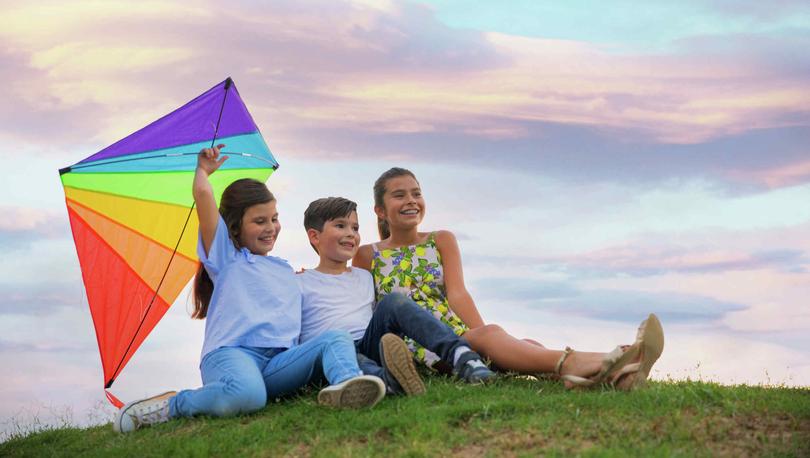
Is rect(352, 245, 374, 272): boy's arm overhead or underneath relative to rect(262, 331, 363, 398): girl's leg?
overhead

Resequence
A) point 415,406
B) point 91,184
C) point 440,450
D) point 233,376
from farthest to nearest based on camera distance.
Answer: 1. point 91,184
2. point 233,376
3. point 415,406
4. point 440,450

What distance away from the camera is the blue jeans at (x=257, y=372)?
6.33 metres

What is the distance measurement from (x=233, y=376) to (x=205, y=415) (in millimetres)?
501

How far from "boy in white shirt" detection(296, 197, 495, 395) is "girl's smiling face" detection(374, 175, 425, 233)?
477 mm

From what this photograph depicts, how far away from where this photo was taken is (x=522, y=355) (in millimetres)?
6945

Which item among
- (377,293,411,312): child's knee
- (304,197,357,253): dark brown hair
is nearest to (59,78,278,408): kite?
(304,197,357,253): dark brown hair

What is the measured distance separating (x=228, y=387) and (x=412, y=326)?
1.51 metres

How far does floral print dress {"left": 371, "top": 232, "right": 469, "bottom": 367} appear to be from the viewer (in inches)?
307

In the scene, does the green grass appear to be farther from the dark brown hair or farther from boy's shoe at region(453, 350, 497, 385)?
the dark brown hair

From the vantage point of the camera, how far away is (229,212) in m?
7.33

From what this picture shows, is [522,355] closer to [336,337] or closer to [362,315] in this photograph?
[362,315]

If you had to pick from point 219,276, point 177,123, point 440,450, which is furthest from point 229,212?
point 440,450

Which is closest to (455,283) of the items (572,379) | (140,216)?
(572,379)

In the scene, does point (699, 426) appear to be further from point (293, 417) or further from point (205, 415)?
point (205, 415)
